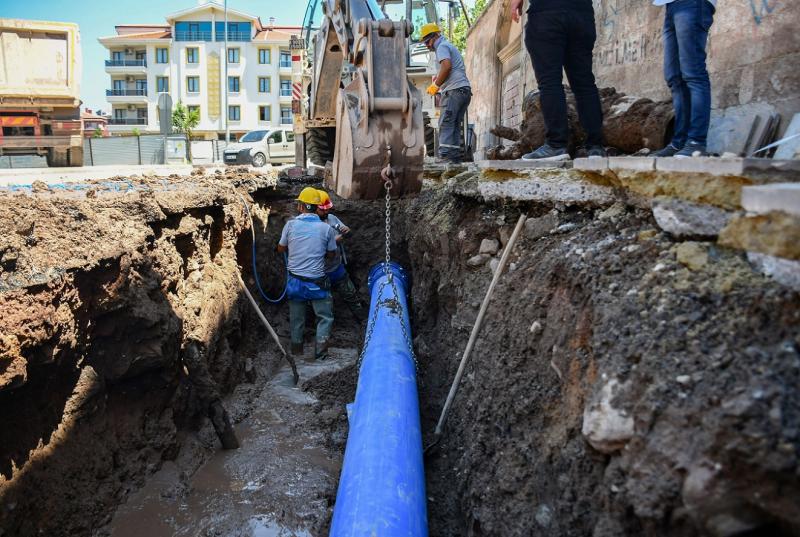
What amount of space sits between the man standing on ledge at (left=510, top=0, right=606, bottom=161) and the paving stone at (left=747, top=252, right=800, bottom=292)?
235 centimetres

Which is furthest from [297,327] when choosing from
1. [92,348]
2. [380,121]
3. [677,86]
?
[677,86]

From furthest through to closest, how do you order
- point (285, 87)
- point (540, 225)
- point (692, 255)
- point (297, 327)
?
1. point (285, 87)
2. point (297, 327)
3. point (540, 225)
4. point (692, 255)

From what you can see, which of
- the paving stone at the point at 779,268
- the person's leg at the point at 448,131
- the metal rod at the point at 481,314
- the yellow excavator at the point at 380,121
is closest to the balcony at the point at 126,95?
the person's leg at the point at 448,131

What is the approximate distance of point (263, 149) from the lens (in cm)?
1986

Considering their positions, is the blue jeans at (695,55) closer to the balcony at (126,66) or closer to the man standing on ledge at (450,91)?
the man standing on ledge at (450,91)

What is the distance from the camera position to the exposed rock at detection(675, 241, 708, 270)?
1.98 meters

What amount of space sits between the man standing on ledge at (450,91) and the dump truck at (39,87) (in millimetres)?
8847

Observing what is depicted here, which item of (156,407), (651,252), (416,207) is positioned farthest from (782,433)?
(416,207)

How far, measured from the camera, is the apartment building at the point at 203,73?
42875mm

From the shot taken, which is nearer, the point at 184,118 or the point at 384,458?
the point at 384,458

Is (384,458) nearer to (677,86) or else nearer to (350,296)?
(677,86)

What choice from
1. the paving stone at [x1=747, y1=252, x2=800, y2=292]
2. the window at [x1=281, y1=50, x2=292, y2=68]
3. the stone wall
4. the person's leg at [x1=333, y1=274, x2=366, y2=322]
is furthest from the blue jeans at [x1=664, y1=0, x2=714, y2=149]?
the window at [x1=281, y1=50, x2=292, y2=68]

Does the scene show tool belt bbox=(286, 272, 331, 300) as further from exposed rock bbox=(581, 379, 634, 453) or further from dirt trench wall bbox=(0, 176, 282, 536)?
exposed rock bbox=(581, 379, 634, 453)

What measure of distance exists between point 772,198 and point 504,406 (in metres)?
1.64
